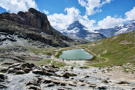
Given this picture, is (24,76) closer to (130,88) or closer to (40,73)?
(40,73)

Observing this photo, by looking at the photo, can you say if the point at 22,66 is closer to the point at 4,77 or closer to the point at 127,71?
the point at 4,77

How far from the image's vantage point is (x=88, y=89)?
4994 centimetres

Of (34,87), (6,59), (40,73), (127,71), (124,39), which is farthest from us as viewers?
(124,39)

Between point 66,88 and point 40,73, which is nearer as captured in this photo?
point 66,88

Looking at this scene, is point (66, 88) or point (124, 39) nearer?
point (66, 88)

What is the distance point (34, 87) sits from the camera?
47.5 meters

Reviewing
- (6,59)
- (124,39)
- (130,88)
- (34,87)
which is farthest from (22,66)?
(124,39)

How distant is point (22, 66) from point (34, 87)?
Answer: 18.9m

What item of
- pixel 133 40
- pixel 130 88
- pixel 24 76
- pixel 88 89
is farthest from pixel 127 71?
pixel 133 40

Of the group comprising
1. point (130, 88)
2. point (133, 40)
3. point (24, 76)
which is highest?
point (133, 40)

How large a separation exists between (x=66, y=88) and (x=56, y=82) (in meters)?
4.29

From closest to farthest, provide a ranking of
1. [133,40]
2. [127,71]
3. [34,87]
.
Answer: [34,87] < [127,71] < [133,40]

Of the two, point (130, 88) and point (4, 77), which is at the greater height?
point (4, 77)

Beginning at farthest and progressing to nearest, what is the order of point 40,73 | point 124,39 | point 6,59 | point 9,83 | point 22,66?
point 124,39 → point 6,59 → point 22,66 → point 40,73 → point 9,83
